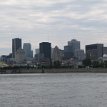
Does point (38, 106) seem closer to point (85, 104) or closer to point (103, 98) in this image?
point (85, 104)

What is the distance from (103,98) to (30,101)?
11812 millimetres

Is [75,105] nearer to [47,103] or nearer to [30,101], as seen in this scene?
[47,103]

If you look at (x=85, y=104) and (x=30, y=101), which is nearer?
(x=85, y=104)

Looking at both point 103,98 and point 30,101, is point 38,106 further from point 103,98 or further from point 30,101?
point 103,98

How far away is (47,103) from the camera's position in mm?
77938

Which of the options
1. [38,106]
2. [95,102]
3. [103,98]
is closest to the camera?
[38,106]

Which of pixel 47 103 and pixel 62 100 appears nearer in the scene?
pixel 47 103

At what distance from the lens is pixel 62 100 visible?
82938 mm

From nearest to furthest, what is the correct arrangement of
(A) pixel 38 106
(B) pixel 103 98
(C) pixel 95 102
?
(A) pixel 38 106 → (C) pixel 95 102 → (B) pixel 103 98

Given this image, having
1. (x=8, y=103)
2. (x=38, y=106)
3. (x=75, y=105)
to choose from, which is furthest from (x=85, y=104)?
(x=8, y=103)

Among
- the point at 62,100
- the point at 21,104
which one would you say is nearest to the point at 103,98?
the point at 62,100

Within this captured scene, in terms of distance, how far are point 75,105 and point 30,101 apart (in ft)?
33.3

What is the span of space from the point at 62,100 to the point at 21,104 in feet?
26.0

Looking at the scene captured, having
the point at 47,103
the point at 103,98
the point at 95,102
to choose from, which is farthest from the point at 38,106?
the point at 103,98
